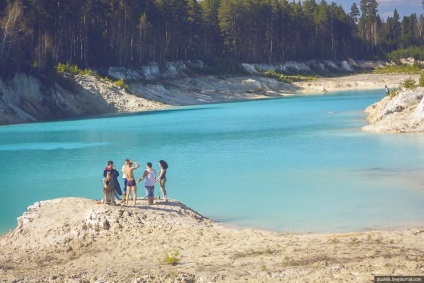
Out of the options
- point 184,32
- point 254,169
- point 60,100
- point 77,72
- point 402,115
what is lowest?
point 254,169

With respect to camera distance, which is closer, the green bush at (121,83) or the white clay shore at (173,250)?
the white clay shore at (173,250)

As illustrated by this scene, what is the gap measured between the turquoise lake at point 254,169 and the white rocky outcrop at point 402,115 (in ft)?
5.04

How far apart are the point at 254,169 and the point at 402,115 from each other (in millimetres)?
18517

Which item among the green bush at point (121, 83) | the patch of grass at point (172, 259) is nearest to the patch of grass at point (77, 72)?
the green bush at point (121, 83)

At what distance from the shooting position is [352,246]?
47.8 ft

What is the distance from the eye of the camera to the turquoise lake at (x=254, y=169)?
2062 cm

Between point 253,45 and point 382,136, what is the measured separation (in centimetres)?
9832

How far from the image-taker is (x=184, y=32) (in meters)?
114

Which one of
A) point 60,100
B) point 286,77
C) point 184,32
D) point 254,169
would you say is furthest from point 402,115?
point 286,77

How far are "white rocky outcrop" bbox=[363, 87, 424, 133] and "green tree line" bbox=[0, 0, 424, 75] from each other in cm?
4386

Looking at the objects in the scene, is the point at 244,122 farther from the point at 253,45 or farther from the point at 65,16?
the point at 253,45

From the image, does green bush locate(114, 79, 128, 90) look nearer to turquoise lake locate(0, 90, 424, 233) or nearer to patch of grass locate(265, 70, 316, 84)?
turquoise lake locate(0, 90, 424, 233)

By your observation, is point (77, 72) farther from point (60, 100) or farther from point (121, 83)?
point (60, 100)

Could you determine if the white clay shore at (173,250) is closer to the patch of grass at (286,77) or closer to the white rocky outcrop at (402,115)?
the white rocky outcrop at (402,115)
